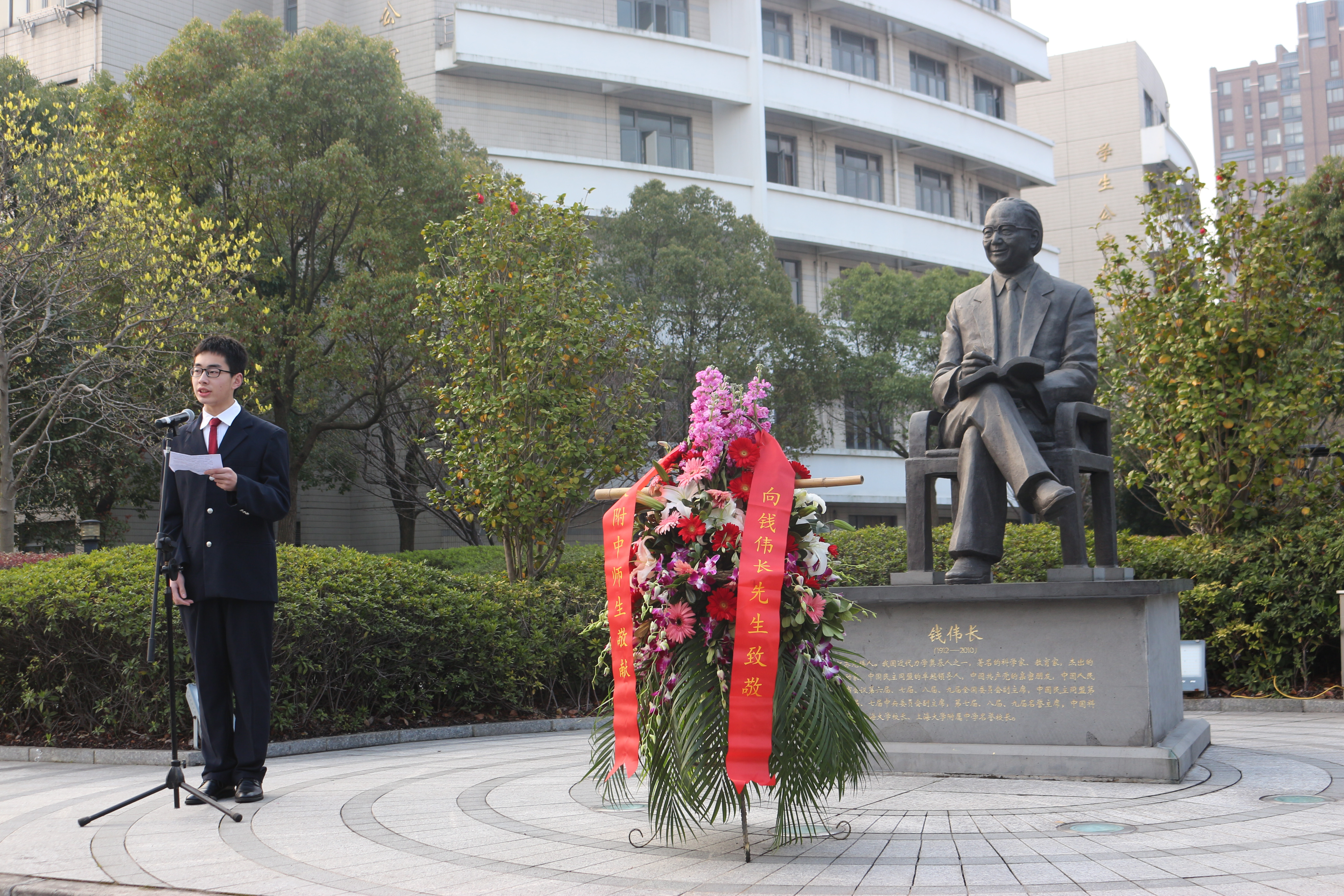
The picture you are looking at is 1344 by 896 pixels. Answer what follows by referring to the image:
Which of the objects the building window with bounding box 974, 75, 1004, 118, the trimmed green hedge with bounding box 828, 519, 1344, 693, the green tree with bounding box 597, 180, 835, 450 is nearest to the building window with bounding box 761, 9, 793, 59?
the building window with bounding box 974, 75, 1004, 118

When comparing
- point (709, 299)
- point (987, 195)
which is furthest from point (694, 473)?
point (987, 195)

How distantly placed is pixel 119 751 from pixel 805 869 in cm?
531

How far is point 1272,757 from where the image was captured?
6504 mm

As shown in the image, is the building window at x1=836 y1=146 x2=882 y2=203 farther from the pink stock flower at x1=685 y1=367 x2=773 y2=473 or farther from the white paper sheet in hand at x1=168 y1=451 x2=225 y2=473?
the pink stock flower at x1=685 y1=367 x2=773 y2=473

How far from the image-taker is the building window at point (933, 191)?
32.9m

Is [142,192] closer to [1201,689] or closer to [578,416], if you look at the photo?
[578,416]

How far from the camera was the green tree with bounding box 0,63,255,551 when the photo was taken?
12617mm

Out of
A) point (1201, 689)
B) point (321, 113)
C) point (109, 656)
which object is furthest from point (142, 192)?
point (1201, 689)

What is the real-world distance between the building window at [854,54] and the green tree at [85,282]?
66.2 ft

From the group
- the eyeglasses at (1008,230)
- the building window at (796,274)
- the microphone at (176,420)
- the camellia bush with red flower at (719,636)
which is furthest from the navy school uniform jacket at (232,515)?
the building window at (796,274)

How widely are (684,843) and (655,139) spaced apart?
84.2ft

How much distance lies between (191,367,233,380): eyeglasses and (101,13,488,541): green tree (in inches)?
463

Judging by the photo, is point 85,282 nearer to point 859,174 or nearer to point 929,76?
point 859,174

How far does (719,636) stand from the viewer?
4.31m
